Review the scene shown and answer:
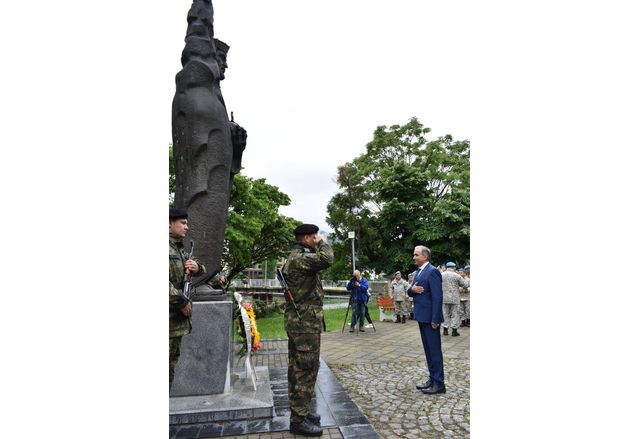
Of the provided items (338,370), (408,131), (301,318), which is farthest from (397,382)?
(408,131)

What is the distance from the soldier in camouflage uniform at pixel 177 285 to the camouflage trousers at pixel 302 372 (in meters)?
1.13

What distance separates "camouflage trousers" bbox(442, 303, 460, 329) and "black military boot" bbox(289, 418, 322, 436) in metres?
7.05

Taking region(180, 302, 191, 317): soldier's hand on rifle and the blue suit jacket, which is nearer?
region(180, 302, 191, 317): soldier's hand on rifle

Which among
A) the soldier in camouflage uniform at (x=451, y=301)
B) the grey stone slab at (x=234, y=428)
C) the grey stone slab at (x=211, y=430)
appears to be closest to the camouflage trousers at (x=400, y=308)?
the soldier in camouflage uniform at (x=451, y=301)

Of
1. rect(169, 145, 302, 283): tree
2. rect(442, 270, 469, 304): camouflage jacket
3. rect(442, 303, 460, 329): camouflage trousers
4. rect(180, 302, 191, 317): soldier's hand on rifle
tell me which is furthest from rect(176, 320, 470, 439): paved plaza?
rect(169, 145, 302, 283): tree

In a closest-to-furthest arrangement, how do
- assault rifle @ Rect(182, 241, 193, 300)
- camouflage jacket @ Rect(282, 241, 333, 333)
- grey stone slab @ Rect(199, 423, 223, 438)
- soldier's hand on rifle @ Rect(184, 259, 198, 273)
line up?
1. assault rifle @ Rect(182, 241, 193, 300)
2. soldier's hand on rifle @ Rect(184, 259, 198, 273)
3. grey stone slab @ Rect(199, 423, 223, 438)
4. camouflage jacket @ Rect(282, 241, 333, 333)

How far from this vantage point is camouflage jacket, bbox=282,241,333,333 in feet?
13.1

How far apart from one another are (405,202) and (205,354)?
19.7 m

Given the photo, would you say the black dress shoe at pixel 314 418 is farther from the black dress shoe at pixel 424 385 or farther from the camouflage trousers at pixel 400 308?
the camouflage trousers at pixel 400 308

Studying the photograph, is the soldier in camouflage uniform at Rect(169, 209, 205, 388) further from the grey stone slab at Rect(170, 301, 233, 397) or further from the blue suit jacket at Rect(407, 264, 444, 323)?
the blue suit jacket at Rect(407, 264, 444, 323)

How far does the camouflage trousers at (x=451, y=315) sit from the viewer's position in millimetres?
10055

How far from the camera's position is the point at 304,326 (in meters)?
4.00

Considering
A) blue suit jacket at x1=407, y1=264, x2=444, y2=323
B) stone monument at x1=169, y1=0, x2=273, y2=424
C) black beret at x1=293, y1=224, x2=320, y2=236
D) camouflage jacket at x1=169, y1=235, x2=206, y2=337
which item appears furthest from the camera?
blue suit jacket at x1=407, y1=264, x2=444, y2=323

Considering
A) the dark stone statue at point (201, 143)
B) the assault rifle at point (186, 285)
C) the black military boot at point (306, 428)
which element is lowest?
the black military boot at point (306, 428)
